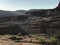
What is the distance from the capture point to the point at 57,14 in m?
34.2

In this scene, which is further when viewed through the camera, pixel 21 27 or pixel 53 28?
pixel 21 27

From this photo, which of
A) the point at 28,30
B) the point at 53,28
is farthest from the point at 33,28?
the point at 53,28

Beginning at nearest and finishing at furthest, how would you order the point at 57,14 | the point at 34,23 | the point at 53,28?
the point at 53,28 → the point at 34,23 → the point at 57,14

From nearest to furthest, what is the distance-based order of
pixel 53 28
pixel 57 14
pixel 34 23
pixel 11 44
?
1. pixel 11 44
2. pixel 53 28
3. pixel 34 23
4. pixel 57 14

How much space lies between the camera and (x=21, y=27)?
1240 inches

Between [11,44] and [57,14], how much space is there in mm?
19431

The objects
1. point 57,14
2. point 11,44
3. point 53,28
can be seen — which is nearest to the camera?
point 11,44

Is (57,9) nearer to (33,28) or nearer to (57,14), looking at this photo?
(57,14)

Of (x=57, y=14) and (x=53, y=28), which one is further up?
(x=57, y=14)

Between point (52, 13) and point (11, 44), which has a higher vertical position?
point (52, 13)

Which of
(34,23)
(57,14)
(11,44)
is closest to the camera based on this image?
(11,44)

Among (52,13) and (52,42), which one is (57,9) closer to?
(52,13)

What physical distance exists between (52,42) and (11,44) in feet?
12.0

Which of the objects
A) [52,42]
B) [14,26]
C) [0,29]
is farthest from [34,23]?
[52,42]
